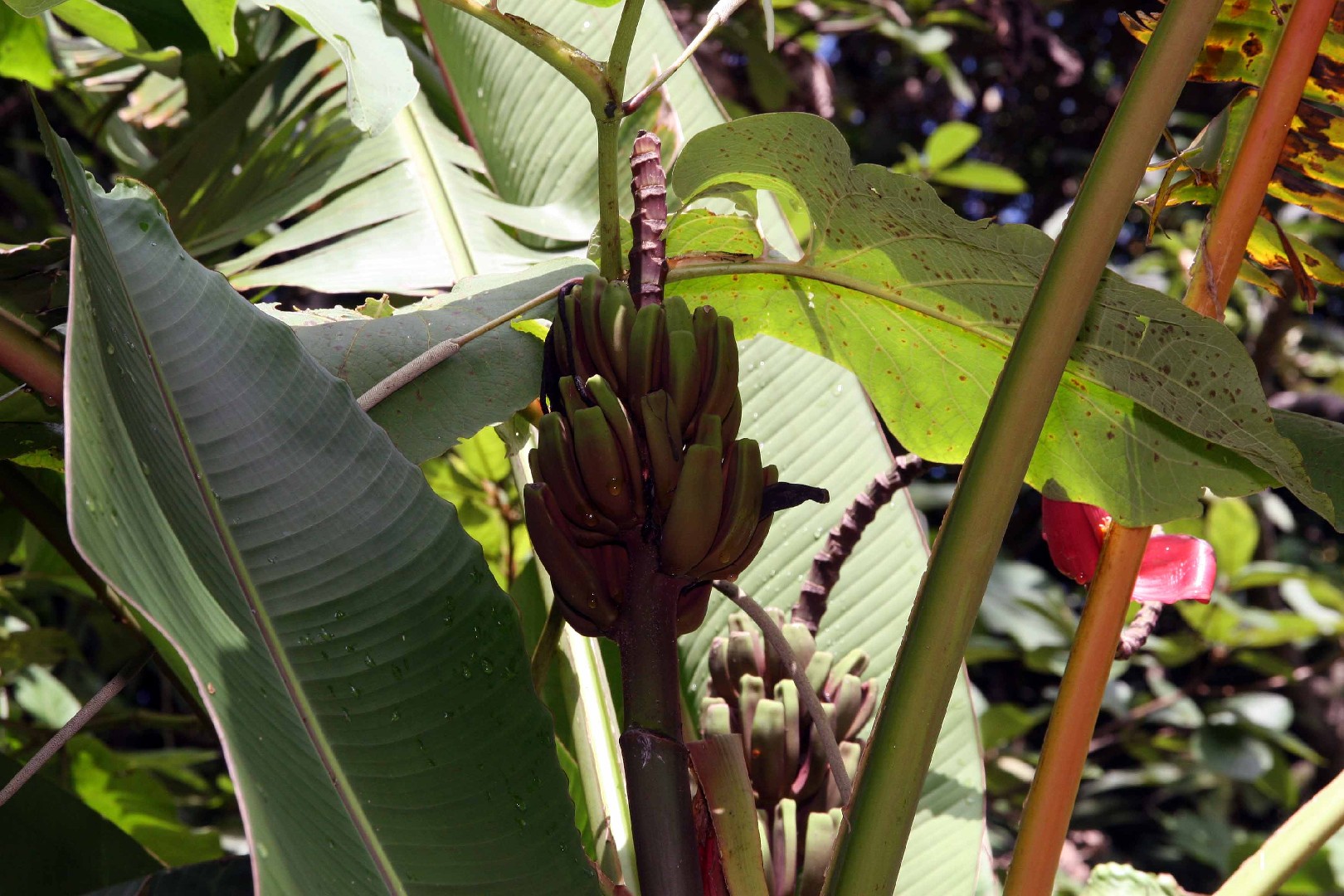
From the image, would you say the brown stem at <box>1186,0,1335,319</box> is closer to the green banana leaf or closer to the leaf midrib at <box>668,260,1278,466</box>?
the leaf midrib at <box>668,260,1278,466</box>

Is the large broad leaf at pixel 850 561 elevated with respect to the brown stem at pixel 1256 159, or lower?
lower

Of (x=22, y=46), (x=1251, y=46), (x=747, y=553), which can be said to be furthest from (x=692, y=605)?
(x=22, y=46)

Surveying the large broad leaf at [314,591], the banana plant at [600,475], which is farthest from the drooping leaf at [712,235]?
the large broad leaf at [314,591]

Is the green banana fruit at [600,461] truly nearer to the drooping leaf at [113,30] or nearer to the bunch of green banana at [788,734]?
the bunch of green banana at [788,734]

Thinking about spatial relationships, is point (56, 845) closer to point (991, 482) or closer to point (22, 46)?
point (991, 482)

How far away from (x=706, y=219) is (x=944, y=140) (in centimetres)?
158

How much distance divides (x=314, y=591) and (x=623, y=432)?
0.52 feet

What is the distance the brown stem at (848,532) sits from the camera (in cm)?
72

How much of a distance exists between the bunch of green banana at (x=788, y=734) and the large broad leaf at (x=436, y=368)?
28cm

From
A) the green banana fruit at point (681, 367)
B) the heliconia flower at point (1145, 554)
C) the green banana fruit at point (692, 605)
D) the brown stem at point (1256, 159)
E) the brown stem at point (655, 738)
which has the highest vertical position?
the brown stem at point (1256, 159)

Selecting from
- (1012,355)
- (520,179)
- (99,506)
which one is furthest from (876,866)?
(520,179)

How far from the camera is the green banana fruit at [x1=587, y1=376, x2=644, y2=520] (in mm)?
527

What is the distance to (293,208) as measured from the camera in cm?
116

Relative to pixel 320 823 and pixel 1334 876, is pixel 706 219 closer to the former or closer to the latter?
pixel 320 823
